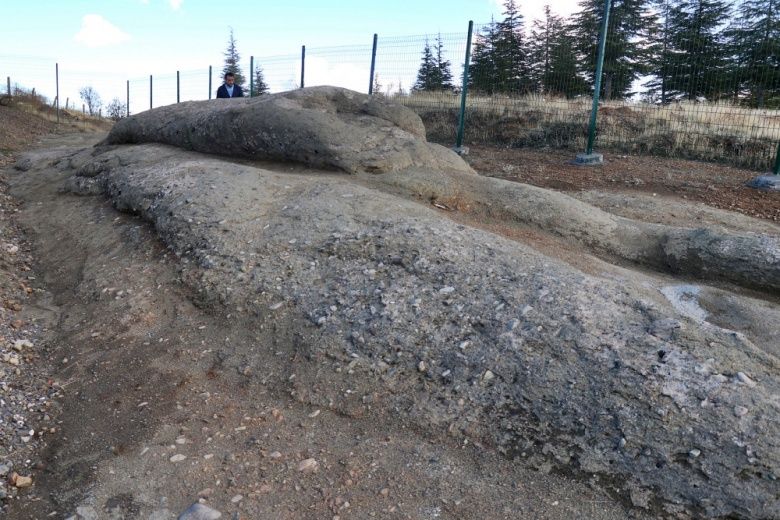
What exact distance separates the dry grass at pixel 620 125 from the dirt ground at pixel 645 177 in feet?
2.15

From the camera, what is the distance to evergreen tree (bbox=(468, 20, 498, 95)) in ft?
36.5

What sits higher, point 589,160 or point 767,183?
point 589,160

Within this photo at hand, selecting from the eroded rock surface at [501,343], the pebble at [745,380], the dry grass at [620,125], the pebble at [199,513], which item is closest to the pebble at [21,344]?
the eroded rock surface at [501,343]

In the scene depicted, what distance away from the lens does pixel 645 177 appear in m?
7.70

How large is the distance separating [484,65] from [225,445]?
33.0 feet

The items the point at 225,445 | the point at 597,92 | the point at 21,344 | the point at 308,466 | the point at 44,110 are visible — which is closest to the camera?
the point at 308,466

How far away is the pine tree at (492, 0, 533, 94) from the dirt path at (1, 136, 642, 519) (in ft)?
29.5

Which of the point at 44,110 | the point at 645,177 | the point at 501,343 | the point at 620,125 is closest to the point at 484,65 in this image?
the point at 620,125

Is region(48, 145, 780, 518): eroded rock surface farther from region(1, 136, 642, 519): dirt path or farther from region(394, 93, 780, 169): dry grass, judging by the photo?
region(394, 93, 780, 169): dry grass

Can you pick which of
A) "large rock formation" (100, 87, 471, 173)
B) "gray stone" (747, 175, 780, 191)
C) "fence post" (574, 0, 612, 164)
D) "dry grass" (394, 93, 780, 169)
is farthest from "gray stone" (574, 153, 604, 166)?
"large rock formation" (100, 87, 471, 173)

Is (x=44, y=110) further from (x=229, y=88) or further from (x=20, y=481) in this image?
(x=20, y=481)

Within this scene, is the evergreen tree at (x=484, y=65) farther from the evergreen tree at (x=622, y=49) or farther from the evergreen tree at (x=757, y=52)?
the evergreen tree at (x=757, y=52)

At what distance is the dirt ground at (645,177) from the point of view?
668cm

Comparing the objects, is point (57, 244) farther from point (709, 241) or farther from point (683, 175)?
point (683, 175)
